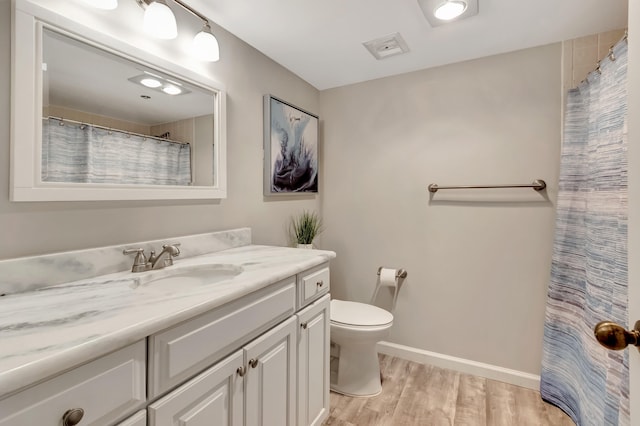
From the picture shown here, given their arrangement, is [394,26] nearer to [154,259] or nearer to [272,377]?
[154,259]

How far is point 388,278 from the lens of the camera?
7.39 feet

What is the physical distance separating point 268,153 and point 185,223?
0.73 metres

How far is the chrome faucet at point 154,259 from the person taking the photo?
1226mm

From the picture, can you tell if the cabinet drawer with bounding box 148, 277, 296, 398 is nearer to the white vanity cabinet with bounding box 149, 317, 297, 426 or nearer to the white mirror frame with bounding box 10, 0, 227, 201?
the white vanity cabinet with bounding box 149, 317, 297, 426

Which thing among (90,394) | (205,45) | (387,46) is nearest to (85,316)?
(90,394)

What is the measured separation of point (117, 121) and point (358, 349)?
5.53 feet

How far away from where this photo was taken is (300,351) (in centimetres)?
135

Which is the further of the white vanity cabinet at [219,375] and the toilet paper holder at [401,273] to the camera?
the toilet paper holder at [401,273]

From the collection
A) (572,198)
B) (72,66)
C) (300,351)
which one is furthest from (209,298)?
(572,198)

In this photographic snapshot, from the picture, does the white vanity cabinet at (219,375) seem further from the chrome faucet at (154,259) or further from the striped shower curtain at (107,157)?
the striped shower curtain at (107,157)

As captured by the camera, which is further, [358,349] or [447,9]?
[358,349]

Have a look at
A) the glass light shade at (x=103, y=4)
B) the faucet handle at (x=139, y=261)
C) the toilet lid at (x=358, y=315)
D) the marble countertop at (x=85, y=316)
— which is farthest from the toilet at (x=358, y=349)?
the glass light shade at (x=103, y=4)

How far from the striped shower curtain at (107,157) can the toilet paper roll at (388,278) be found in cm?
145

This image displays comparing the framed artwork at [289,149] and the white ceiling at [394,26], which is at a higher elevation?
the white ceiling at [394,26]
